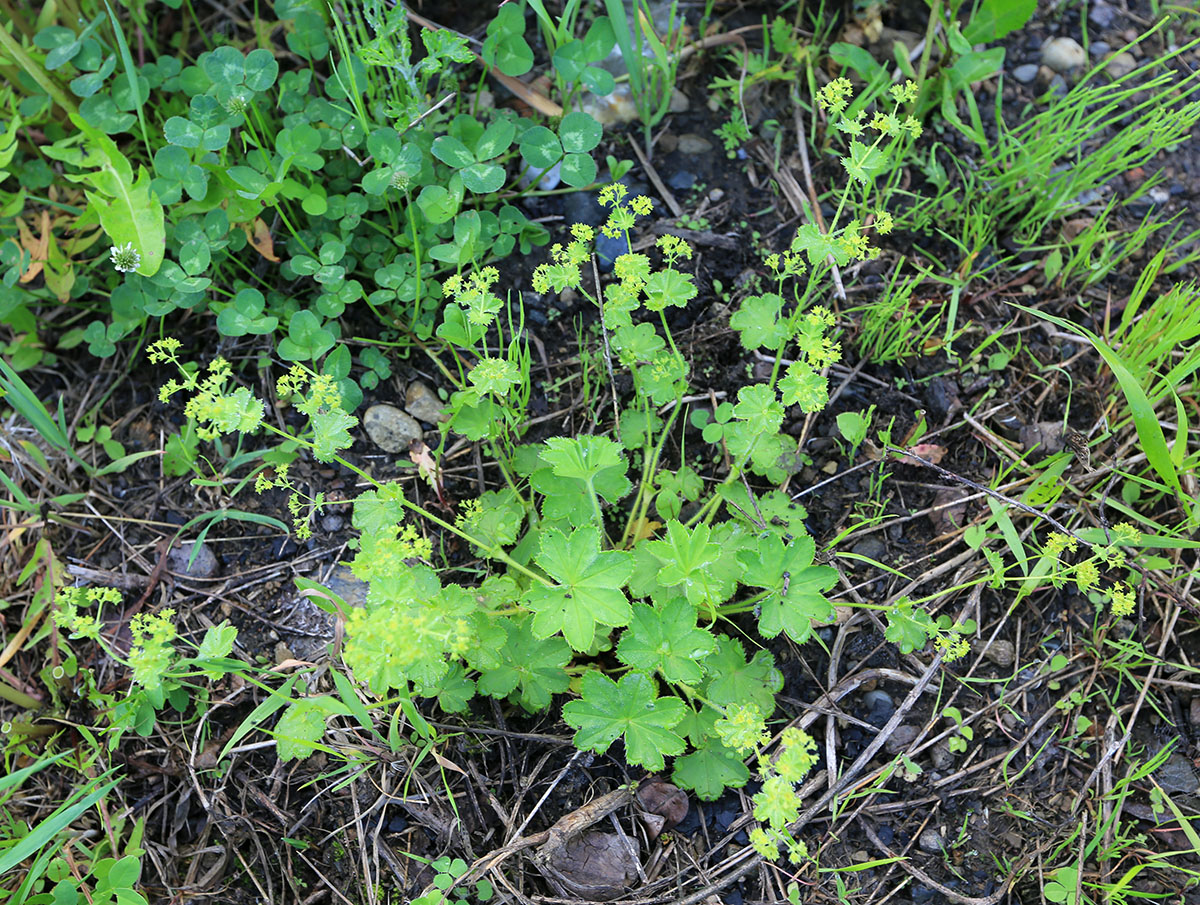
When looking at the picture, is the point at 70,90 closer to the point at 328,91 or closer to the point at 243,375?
the point at 328,91

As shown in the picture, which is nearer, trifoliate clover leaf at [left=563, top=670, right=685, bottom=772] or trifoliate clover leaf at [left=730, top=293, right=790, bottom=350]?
trifoliate clover leaf at [left=563, top=670, right=685, bottom=772]

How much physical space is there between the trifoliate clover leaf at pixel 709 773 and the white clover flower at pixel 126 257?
237cm

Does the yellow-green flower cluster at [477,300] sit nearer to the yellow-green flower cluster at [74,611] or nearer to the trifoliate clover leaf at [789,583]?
the trifoliate clover leaf at [789,583]

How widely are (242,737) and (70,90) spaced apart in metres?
2.52

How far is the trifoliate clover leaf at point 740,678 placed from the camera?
2.43m

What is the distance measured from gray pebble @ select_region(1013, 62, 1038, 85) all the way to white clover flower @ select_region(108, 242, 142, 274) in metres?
3.44

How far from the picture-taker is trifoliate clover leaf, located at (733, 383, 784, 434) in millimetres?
2410

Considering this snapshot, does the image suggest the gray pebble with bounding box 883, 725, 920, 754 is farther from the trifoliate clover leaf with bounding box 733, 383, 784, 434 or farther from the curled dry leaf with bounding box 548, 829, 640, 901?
the trifoliate clover leaf with bounding box 733, 383, 784, 434

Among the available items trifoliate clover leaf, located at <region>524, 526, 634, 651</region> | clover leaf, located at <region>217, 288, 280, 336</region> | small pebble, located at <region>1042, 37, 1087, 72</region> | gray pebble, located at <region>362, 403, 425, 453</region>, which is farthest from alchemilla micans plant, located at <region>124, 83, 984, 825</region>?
small pebble, located at <region>1042, 37, 1087, 72</region>

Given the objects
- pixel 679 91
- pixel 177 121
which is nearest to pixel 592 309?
pixel 679 91

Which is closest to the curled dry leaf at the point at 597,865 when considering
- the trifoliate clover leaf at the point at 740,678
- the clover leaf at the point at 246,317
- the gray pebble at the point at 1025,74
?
the trifoliate clover leaf at the point at 740,678

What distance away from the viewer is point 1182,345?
295cm

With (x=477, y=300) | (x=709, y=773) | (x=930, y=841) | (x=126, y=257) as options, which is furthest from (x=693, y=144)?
(x=930, y=841)

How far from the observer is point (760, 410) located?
2428mm
